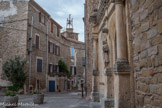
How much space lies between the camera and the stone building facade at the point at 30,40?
60.1ft

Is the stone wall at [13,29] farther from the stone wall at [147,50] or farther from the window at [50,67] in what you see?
the stone wall at [147,50]

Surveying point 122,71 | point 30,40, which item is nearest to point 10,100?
point 122,71

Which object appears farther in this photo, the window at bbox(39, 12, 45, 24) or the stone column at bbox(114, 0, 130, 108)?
the window at bbox(39, 12, 45, 24)

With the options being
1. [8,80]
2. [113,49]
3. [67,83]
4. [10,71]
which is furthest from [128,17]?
[67,83]

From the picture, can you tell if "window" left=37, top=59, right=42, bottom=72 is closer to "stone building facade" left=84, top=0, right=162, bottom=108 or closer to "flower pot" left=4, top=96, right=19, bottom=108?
"flower pot" left=4, top=96, right=19, bottom=108

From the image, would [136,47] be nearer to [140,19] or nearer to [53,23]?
[140,19]

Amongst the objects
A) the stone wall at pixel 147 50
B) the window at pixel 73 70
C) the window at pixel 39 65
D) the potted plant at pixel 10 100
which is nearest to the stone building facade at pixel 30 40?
the window at pixel 39 65

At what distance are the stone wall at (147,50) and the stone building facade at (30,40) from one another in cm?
1586

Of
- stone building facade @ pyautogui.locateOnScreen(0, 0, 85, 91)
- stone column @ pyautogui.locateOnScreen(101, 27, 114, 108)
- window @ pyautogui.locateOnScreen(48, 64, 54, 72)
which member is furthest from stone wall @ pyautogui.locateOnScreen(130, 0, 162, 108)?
window @ pyautogui.locateOnScreen(48, 64, 54, 72)

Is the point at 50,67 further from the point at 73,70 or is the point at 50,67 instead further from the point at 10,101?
the point at 10,101

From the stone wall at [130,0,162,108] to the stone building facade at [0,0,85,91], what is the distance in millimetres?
15858

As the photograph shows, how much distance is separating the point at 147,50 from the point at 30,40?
1711cm

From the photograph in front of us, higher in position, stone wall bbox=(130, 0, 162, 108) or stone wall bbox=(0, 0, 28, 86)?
stone wall bbox=(0, 0, 28, 86)

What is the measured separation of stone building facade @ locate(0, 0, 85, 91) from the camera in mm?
18312
